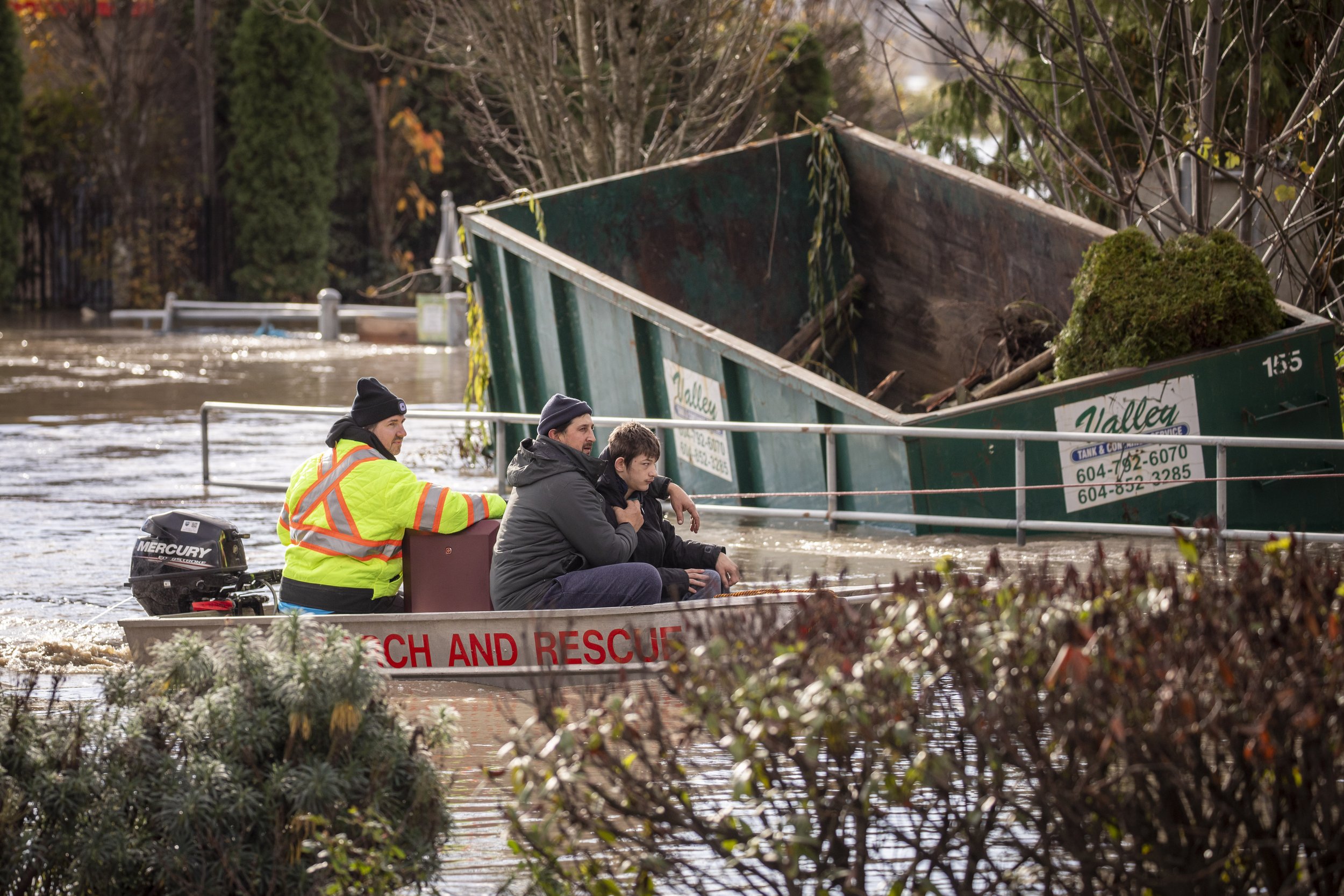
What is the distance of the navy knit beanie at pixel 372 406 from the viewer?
6.25m

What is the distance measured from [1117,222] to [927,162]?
2628 millimetres

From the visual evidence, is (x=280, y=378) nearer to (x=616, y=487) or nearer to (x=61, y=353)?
(x=61, y=353)

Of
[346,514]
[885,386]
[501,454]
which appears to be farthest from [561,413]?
[885,386]

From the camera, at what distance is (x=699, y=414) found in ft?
33.0

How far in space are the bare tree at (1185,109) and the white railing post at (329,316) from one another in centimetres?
1484

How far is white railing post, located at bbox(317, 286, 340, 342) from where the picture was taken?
26391 mm

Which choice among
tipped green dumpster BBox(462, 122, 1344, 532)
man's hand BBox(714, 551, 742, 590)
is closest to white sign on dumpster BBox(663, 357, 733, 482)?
tipped green dumpster BBox(462, 122, 1344, 532)

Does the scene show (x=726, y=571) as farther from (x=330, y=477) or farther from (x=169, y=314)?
(x=169, y=314)

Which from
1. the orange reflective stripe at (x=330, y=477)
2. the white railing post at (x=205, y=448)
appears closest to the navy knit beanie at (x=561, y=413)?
the orange reflective stripe at (x=330, y=477)

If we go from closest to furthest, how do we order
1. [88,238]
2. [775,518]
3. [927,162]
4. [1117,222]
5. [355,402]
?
[355,402] → [775,518] → [927,162] → [1117,222] → [88,238]

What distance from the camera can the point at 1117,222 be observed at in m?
13.3

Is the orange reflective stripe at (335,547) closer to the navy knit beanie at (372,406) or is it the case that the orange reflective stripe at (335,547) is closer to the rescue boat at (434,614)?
the rescue boat at (434,614)

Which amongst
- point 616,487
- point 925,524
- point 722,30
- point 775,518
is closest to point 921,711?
point 616,487

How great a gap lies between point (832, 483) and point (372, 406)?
3583mm
